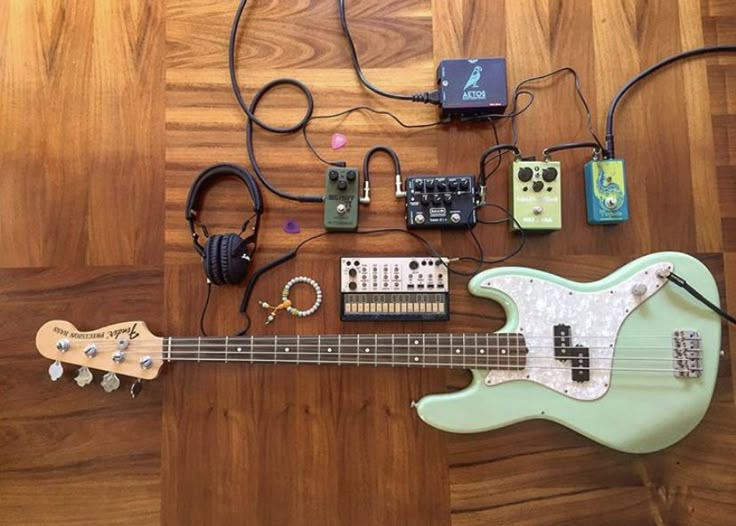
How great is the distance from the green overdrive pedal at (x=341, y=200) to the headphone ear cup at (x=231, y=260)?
8.8 inches

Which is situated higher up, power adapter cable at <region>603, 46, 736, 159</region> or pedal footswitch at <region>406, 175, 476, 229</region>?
power adapter cable at <region>603, 46, 736, 159</region>

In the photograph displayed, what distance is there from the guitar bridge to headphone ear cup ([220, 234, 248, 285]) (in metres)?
1.03

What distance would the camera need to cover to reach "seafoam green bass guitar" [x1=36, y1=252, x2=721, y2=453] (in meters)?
1.00

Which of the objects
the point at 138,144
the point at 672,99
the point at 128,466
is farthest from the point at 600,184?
the point at 128,466

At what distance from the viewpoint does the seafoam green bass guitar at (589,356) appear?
3.29 feet

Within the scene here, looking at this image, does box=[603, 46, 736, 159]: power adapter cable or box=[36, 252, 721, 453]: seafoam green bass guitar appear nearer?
box=[36, 252, 721, 453]: seafoam green bass guitar

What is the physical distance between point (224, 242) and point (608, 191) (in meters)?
0.94

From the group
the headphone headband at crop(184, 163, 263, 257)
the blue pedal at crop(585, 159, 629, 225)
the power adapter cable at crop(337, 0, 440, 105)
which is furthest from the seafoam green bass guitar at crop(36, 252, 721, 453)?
the power adapter cable at crop(337, 0, 440, 105)

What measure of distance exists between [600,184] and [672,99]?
1.10 ft

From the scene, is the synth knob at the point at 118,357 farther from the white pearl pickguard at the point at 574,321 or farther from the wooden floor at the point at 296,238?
the white pearl pickguard at the point at 574,321

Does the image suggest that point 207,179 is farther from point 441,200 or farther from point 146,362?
point 441,200

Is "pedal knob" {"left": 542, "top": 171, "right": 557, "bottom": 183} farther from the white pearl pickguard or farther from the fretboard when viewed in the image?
the fretboard

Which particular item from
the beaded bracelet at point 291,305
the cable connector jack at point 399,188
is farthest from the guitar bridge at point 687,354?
the beaded bracelet at point 291,305

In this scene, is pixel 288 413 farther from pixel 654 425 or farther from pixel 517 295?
pixel 654 425
